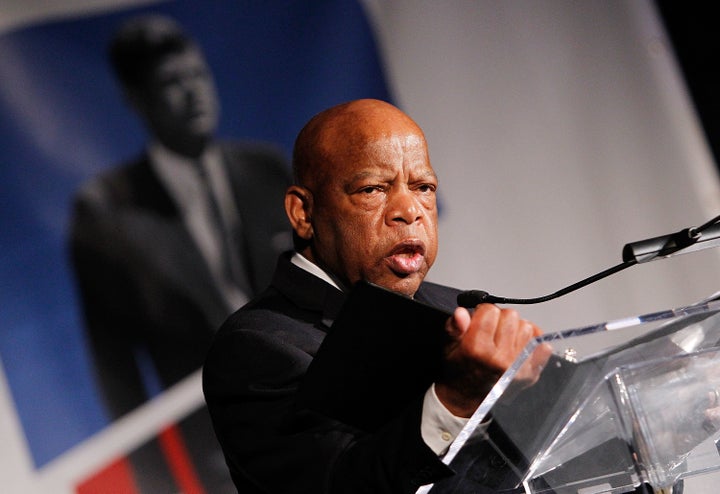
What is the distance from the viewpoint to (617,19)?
13.4 ft

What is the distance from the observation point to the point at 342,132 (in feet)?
6.20

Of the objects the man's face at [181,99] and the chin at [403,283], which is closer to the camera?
the chin at [403,283]

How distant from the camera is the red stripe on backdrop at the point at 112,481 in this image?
2.97 m

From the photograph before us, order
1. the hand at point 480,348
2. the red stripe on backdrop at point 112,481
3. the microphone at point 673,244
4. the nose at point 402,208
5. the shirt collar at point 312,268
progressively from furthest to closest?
the red stripe on backdrop at point 112,481, the shirt collar at point 312,268, the nose at point 402,208, the microphone at point 673,244, the hand at point 480,348

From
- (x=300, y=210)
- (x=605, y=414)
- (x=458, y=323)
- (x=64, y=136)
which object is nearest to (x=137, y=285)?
(x=64, y=136)

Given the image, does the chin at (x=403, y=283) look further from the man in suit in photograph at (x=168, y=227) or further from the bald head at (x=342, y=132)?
the man in suit in photograph at (x=168, y=227)

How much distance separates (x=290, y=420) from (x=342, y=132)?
582 millimetres

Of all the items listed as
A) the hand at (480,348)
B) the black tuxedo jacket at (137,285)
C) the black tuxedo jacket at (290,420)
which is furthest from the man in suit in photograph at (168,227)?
the hand at (480,348)

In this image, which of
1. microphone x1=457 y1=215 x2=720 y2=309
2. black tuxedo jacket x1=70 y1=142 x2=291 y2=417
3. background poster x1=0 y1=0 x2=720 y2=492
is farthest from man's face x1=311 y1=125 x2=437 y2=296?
background poster x1=0 y1=0 x2=720 y2=492

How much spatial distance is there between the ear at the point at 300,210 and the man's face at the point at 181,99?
1508mm

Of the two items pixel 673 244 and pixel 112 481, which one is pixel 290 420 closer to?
pixel 673 244

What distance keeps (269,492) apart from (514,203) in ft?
8.42

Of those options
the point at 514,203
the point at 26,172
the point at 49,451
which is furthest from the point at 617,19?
the point at 49,451

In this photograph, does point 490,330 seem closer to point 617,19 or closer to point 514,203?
point 514,203
